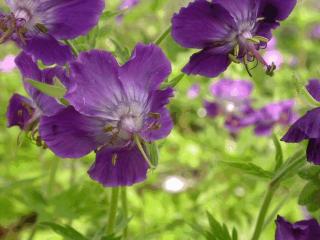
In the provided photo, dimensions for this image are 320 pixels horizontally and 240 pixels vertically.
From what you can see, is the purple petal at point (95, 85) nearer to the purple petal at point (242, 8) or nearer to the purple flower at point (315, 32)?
the purple petal at point (242, 8)

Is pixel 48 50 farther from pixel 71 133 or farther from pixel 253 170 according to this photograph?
pixel 253 170

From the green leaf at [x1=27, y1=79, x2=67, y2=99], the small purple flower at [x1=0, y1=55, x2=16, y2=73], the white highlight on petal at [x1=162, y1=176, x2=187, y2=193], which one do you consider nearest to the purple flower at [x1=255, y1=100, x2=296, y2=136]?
the white highlight on petal at [x1=162, y1=176, x2=187, y2=193]

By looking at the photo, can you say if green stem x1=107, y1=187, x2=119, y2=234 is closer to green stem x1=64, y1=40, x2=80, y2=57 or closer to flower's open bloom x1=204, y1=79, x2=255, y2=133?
green stem x1=64, y1=40, x2=80, y2=57

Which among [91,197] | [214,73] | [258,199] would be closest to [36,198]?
[91,197]

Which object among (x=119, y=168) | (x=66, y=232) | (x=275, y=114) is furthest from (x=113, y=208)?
(x=275, y=114)

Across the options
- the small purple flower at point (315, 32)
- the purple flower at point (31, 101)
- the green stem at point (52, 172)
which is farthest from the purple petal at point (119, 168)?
the small purple flower at point (315, 32)

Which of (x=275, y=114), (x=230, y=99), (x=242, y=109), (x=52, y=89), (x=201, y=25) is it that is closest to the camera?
(x=52, y=89)
